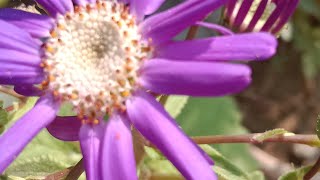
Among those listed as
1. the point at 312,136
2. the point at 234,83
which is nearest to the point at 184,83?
the point at 234,83

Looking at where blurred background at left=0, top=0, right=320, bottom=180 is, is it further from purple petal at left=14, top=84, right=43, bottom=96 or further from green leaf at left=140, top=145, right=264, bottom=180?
purple petal at left=14, top=84, right=43, bottom=96

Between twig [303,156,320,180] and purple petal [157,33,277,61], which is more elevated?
purple petal [157,33,277,61]

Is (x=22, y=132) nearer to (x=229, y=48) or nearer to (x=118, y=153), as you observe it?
(x=118, y=153)

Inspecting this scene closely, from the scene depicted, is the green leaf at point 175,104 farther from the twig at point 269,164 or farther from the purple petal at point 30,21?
the twig at point 269,164

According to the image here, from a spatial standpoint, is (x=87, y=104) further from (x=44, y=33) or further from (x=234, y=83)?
(x=234, y=83)

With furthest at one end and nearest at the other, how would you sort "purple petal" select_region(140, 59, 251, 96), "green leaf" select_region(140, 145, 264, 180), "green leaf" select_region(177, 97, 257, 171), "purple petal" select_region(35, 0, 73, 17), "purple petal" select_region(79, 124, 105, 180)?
"green leaf" select_region(177, 97, 257, 171), "green leaf" select_region(140, 145, 264, 180), "purple petal" select_region(35, 0, 73, 17), "purple petal" select_region(79, 124, 105, 180), "purple petal" select_region(140, 59, 251, 96)

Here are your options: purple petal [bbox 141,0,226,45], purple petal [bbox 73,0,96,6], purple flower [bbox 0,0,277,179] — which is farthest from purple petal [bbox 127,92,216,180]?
purple petal [bbox 73,0,96,6]
